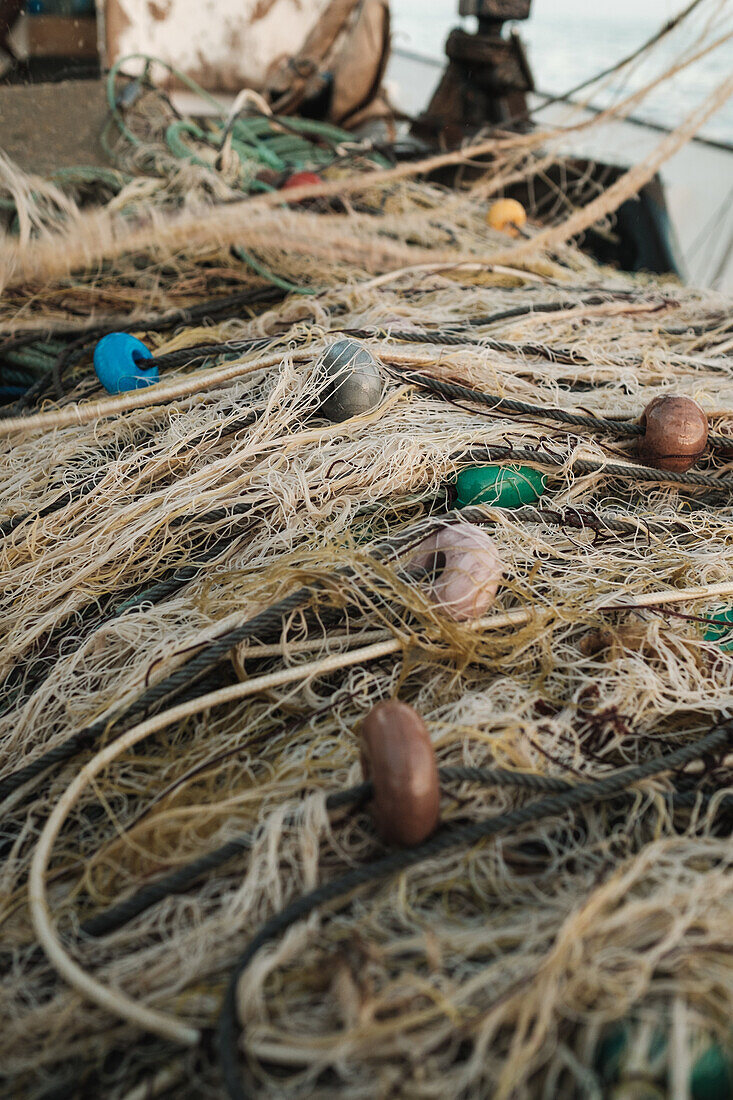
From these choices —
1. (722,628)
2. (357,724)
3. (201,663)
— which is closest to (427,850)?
(357,724)

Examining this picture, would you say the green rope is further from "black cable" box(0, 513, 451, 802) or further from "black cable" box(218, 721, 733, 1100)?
"black cable" box(218, 721, 733, 1100)

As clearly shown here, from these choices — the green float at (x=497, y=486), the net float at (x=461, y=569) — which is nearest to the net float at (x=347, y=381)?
the green float at (x=497, y=486)

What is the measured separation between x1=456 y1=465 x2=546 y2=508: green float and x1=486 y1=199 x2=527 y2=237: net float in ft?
7.15

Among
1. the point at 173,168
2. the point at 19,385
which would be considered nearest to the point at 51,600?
the point at 19,385

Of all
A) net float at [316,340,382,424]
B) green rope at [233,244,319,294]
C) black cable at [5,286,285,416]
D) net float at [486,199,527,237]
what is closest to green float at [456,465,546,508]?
net float at [316,340,382,424]

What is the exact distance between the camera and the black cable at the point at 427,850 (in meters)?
0.88

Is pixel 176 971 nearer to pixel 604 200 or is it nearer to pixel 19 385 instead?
pixel 19 385

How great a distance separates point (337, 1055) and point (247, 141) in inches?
161

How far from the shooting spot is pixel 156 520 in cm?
157

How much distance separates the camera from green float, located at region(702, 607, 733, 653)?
146 cm

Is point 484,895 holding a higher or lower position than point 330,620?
lower

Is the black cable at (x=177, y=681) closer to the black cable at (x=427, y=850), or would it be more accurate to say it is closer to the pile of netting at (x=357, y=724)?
the pile of netting at (x=357, y=724)

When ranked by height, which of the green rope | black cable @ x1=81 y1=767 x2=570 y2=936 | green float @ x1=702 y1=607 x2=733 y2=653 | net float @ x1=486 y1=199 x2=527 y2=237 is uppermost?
net float @ x1=486 y1=199 x2=527 y2=237

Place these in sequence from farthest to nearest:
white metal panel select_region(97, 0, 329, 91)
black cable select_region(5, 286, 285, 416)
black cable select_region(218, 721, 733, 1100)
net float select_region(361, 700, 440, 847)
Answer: white metal panel select_region(97, 0, 329, 91) → black cable select_region(5, 286, 285, 416) → net float select_region(361, 700, 440, 847) → black cable select_region(218, 721, 733, 1100)
